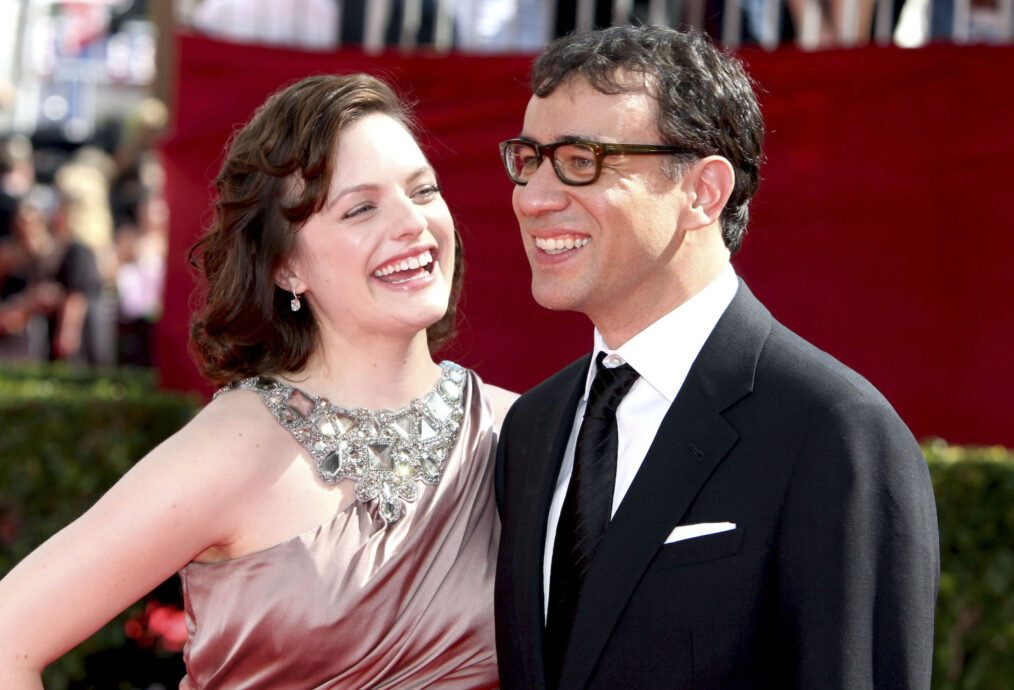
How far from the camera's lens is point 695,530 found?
222 cm

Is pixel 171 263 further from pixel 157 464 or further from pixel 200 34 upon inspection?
pixel 157 464

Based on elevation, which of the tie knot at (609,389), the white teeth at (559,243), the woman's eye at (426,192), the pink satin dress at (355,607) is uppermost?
the woman's eye at (426,192)

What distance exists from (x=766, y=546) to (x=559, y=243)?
0.78 metres

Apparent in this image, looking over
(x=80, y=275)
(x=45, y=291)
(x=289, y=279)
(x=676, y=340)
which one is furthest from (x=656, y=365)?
(x=45, y=291)

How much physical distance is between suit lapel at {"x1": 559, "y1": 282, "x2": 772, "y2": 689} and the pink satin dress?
0.59m

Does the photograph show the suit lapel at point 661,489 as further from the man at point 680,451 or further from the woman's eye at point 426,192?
the woman's eye at point 426,192

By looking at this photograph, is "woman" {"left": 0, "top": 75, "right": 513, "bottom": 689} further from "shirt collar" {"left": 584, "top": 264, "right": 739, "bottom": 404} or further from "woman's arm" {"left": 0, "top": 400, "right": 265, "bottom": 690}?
"shirt collar" {"left": 584, "top": 264, "right": 739, "bottom": 404}

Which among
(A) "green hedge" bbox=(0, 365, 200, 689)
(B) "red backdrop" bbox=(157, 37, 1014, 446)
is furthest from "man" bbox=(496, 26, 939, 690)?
(A) "green hedge" bbox=(0, 365, 200, 689)

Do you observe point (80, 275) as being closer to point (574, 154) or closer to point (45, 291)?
point (45, 291)

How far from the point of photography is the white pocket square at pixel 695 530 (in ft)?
7.18

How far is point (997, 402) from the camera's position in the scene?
16.3ft

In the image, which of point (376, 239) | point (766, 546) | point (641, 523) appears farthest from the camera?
point (376, 239)

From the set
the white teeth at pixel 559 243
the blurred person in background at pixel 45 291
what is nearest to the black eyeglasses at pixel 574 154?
the white teeth at pixel 559 243

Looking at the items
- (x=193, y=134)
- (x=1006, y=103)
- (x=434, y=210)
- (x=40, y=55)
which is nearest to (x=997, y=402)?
(x=1006, y=103)
